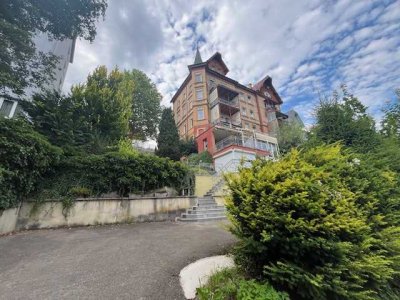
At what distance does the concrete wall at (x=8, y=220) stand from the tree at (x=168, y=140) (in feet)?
52.3

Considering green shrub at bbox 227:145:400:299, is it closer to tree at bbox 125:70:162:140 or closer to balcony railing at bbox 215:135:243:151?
balcony railing at bbox 215:135:243:151

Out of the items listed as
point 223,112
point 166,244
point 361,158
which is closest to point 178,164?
point 166,244

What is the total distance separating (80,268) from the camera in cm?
376

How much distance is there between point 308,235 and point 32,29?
1224 cm

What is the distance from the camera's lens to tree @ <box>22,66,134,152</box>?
34.8ft

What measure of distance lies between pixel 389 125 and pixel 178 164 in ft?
34.9

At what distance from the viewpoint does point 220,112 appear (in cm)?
3025

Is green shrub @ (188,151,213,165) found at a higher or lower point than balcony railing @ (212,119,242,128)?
lower

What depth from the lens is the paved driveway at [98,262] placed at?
292 cm

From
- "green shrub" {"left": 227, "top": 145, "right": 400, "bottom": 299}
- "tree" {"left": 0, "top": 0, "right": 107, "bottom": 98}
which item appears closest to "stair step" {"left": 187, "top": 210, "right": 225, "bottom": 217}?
"green shrub" {"left": 227, "top": 145, "right": 400, "bottom": 299}

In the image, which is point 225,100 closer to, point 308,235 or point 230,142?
point 230,142

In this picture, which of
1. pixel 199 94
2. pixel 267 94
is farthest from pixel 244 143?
pixel 267 94

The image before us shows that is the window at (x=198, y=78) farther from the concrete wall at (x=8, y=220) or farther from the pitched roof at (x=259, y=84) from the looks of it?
the concrete wall at (x=8, y=220)

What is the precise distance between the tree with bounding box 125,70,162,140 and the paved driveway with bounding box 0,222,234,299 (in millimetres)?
22842
